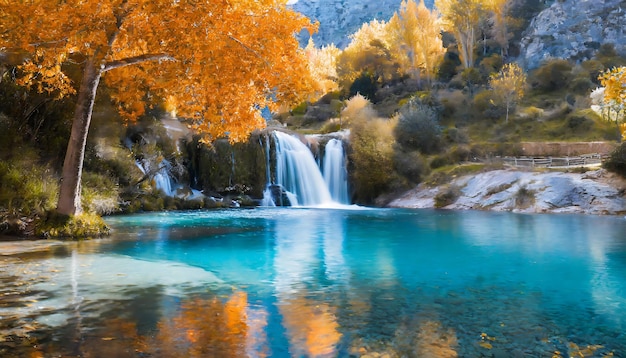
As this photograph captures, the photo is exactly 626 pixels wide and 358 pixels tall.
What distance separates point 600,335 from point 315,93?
9722 mm

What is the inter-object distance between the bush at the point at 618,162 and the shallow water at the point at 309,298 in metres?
16.7

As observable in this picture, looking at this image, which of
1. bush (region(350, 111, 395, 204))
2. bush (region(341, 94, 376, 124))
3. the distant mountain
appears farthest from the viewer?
the distant mountain

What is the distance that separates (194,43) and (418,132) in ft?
114

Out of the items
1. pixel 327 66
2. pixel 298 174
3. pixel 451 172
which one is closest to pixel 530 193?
pixel 451 172

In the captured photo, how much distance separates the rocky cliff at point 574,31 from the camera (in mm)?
66188

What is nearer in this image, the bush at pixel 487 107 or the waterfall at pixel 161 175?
the waterfall at pixel 161 175

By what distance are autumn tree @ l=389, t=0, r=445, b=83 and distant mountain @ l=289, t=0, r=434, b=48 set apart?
81312 mm

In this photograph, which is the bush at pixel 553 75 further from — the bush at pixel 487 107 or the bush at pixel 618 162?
the bush at pixel 618 162

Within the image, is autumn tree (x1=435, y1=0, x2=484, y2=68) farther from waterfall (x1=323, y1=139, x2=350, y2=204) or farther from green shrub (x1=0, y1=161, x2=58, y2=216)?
green shrub (x1=0, y1=161, x2=58, y2=216)

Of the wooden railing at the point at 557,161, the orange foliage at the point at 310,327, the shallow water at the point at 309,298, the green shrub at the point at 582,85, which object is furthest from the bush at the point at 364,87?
the orange foliage at the point at 310,327

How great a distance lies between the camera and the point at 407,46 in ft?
229

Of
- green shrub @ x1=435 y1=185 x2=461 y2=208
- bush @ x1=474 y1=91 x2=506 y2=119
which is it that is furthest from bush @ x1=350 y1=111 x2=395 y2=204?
bush @ x1=474 y1=91 x2=506 y2=119

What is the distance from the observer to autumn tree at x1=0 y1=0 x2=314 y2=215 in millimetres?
11750

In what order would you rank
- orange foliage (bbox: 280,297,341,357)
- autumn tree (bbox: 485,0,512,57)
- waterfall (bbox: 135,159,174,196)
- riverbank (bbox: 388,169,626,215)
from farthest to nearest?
autumn tree (bbox: 485,0,512,57)
riverbank (bbox: 388,169,626,215)
waterfall (bbox: 135,159,174,196)
orange foliage (bbox: 280,297,341,357)
